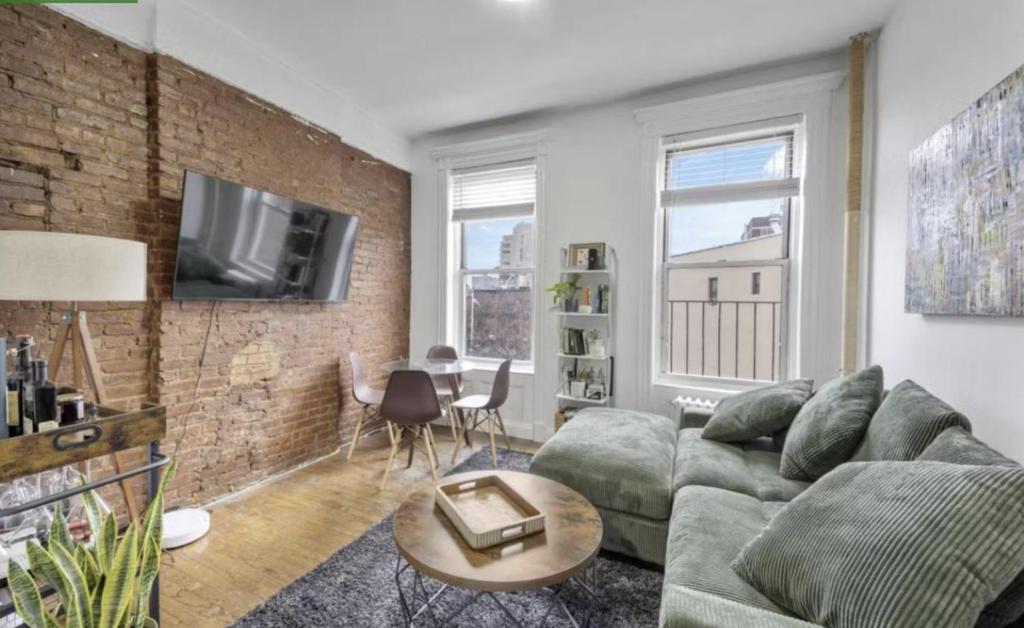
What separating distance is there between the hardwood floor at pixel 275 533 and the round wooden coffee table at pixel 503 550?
0.70m

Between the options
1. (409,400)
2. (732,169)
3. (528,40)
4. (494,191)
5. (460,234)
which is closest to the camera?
(528,40)

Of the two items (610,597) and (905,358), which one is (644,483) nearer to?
(610,597)

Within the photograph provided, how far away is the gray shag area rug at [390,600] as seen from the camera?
66.9 inches

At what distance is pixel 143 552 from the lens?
1.15 meters

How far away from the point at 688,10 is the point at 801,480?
8.34ft

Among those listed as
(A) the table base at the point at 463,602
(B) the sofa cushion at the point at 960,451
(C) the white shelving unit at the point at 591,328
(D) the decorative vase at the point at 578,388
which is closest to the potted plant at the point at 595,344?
(C) the white shelving unit at the point at 591,328

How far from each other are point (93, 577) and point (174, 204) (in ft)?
6.76

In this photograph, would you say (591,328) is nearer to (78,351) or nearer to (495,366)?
(495,366)

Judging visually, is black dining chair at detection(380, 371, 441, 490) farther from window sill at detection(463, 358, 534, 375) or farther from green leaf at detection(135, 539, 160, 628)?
green leaf at detection(135, 539, 160, 628)

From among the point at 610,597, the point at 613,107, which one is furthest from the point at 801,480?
the point at 613,107

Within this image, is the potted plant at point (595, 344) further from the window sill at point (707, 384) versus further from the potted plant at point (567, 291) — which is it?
the window sill at point (707, 384)

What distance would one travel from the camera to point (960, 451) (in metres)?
1.22

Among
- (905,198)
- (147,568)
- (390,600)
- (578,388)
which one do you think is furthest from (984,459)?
(578,388)

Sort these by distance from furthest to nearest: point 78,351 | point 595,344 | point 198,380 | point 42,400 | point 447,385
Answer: point 447,385
point 595,344
point 198,380
point 78,351
point 42,400
